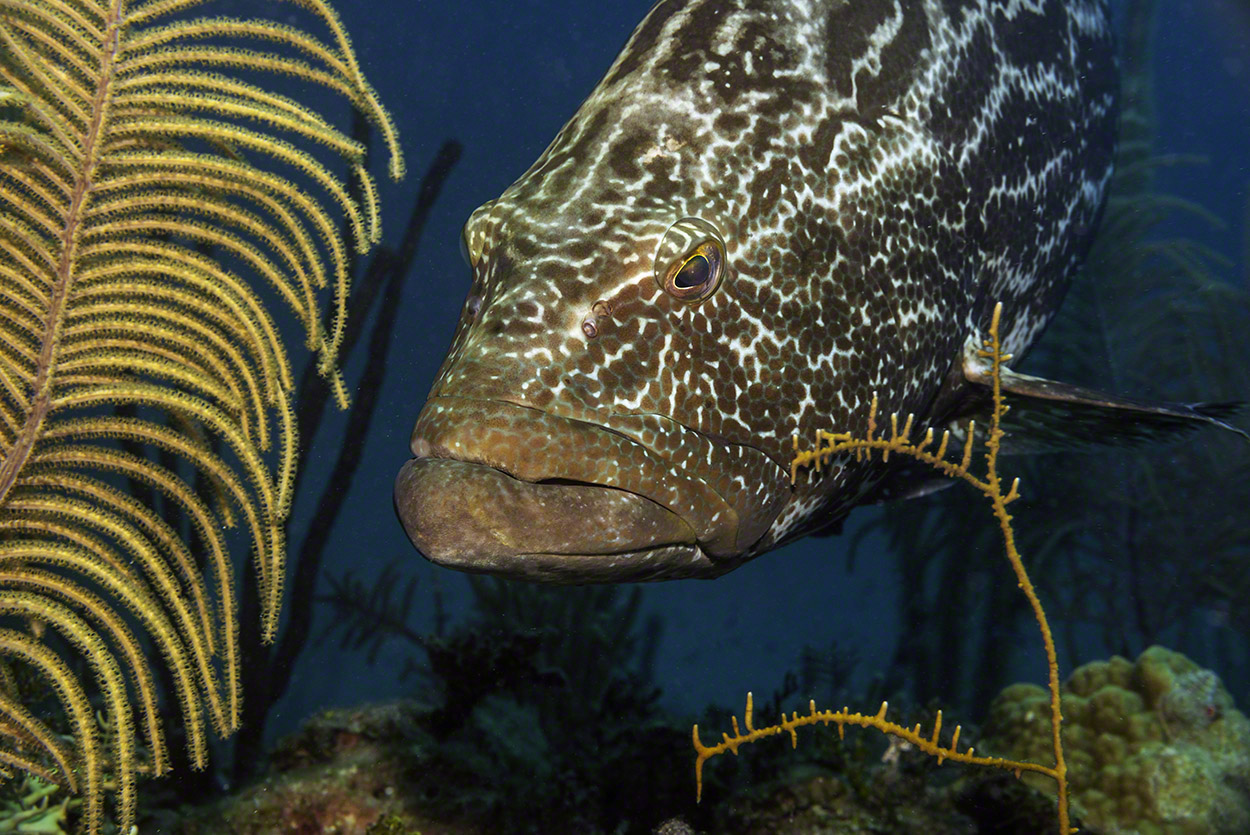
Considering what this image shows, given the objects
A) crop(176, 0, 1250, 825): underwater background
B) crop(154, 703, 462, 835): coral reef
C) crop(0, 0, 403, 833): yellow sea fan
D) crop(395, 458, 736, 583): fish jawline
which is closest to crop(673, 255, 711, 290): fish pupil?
crop(395, 458, 736, 583): fish jawline

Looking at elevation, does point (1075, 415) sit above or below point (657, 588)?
below

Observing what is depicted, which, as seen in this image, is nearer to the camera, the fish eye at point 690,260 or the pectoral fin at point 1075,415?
the fish eye at point 690,260

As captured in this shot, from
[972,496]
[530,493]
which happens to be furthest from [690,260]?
[972,496]

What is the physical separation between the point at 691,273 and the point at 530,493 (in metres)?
0.94

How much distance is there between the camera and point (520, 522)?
2.02 meters

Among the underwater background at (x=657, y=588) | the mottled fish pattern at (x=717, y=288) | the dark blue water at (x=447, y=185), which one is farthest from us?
the dark blue water at (x=447, y=185)

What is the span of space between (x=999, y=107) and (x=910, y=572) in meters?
7.55

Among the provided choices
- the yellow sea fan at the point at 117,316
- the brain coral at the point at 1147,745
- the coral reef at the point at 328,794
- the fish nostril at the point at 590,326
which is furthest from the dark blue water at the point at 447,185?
the fish nostril at the point at 590,326

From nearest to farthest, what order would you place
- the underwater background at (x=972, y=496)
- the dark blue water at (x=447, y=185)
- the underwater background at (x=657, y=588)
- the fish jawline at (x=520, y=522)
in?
the fish jawline at (x=520, y=522)
the underwater background at (x=657, y=588)
the underwater background at (x=972, y=496)
the dark blue water at (x=447, y=185)

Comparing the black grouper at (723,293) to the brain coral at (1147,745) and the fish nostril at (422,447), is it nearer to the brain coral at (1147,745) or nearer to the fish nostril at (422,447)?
the fish nostril at (422,447)

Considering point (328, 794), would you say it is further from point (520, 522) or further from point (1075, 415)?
point (1075, 415)

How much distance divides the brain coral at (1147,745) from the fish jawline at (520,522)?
448cm

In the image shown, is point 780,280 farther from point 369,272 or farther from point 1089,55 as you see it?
point 369,272

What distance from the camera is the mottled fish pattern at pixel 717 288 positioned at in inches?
Answer: 82.9
